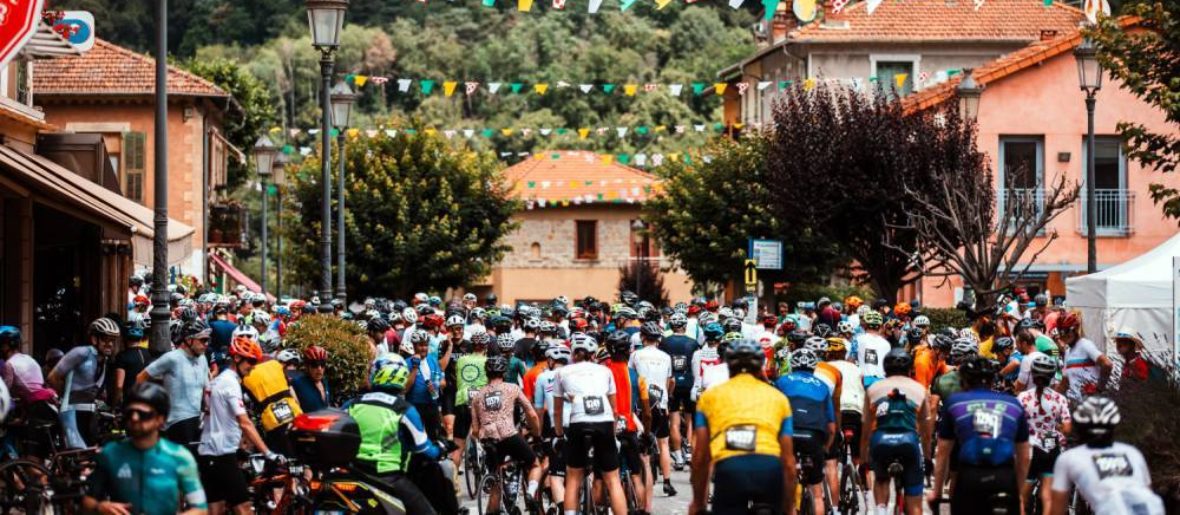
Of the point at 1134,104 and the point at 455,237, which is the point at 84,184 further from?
the point at 455,237

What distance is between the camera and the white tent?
2095 centimetres

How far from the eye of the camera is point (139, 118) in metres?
47.2

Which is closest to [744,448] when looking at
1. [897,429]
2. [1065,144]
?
[897,429]

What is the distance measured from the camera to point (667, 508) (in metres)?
17.7

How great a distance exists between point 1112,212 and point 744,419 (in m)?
37.2


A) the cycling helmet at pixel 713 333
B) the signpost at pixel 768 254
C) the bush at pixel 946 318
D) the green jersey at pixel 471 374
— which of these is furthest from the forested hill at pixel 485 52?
the green jersey at pixel 471 374

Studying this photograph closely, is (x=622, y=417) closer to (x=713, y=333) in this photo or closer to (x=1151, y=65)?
(x=713, y=333)

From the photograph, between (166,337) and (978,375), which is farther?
(166,337)

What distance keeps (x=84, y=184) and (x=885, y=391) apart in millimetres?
13287

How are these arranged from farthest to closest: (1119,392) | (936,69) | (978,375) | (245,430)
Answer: (936,69) → (1119,392) → (245,430) → (978,375)

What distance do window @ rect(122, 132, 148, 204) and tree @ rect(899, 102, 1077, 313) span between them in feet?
63.3

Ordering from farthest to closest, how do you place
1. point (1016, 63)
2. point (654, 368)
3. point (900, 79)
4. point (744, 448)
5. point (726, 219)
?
point (726, 219) < point (900, 79) < point (1016, 63) < point (654, 368) < point (744, 448)

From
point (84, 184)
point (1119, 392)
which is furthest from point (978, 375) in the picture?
point (84, 184)

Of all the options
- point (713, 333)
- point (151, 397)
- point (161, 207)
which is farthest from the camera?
point (713, 333)
